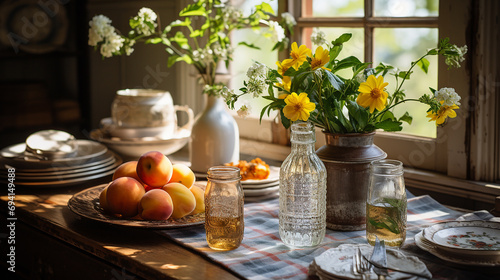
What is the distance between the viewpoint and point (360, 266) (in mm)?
950

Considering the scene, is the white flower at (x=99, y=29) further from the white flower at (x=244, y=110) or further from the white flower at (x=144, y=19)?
the white flower at (x=244, y=110)

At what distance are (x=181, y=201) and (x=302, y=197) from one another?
27 cm

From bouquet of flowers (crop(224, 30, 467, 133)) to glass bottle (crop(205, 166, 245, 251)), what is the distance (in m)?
0.15

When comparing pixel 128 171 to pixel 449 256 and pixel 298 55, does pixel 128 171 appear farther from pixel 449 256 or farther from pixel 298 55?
pixel 449 256

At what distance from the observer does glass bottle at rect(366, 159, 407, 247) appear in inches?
43.0

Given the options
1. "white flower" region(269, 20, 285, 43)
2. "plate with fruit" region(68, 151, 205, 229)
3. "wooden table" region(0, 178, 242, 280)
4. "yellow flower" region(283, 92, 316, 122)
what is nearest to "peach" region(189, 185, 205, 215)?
"plate with fruit" region(68, 151, 205, 229)

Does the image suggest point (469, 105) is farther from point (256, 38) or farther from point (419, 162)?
point (256, 38)

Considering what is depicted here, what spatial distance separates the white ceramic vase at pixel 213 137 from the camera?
1647 mm

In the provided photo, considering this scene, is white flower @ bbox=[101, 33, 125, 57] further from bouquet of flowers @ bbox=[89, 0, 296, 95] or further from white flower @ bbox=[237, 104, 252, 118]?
white flower @ bbox=[237, 104, 252, 118]

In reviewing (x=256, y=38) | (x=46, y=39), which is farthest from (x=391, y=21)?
(x=46, y=39)

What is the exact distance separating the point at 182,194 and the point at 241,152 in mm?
784

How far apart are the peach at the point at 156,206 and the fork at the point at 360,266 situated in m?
0.42

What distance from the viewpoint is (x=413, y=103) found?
5.27ft

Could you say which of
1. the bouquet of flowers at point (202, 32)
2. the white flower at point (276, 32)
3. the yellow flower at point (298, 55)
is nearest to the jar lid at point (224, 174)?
the yellow flower at point (298, 55)
